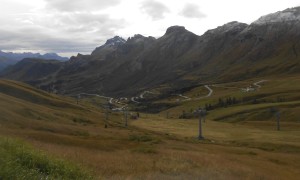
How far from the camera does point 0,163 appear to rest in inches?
532

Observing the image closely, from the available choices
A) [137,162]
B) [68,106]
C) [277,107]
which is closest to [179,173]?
[137,162]

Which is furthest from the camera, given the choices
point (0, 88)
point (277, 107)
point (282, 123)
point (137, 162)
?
point (277, 107)

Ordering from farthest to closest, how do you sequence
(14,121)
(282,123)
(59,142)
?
(282,123)
(14,121)
(59,142)

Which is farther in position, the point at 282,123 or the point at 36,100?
the point at 282,123

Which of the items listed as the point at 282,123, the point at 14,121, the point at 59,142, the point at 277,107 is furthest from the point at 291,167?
the point at 277,107

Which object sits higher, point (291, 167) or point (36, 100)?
point (36, 100)

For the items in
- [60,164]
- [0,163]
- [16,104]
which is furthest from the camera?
[16,104]

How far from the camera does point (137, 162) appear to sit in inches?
1206

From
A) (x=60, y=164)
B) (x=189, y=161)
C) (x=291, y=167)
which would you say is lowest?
(x=291, y=167)

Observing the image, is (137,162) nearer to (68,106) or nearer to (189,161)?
(189,161)

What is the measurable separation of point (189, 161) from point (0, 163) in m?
22.9

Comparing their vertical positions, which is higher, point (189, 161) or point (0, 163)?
point (0, 163)

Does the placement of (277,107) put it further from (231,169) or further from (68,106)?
(231,169)

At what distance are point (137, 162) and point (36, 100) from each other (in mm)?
94315
